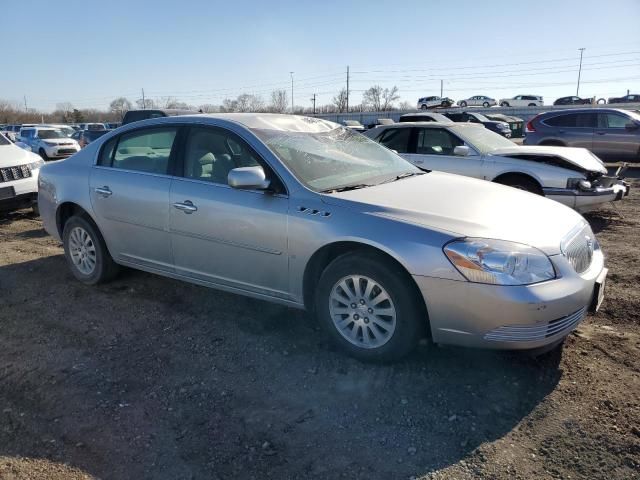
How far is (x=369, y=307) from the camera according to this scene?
10.7 feet

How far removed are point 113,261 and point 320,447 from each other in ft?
10.4

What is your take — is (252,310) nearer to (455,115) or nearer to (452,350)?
(452,350)

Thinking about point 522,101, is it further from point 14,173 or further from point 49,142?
point 14,173

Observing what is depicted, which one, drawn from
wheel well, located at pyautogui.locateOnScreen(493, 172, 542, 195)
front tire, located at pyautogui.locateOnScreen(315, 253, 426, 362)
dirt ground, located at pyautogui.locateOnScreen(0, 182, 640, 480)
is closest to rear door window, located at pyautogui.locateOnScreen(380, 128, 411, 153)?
wheel well, located at pyautogui.locateOnScreen(493, 172, 542, 195)

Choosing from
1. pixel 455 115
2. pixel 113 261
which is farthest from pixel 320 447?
pixel 455 115

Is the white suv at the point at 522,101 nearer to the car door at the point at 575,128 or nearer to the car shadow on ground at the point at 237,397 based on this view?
the car door at the point at 575,128

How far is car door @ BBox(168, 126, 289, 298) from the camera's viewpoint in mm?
3584

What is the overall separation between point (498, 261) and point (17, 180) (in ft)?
25.5

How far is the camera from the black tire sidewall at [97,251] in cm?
480

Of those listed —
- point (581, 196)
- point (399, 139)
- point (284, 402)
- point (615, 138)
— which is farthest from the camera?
point (615, 138)

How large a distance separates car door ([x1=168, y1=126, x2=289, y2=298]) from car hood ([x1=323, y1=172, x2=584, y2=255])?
51cm

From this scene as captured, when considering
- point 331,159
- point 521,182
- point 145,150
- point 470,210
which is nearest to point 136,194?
point 145,150

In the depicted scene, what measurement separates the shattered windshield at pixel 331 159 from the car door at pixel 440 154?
3429 millimetres

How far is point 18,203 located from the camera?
7.90 metres
